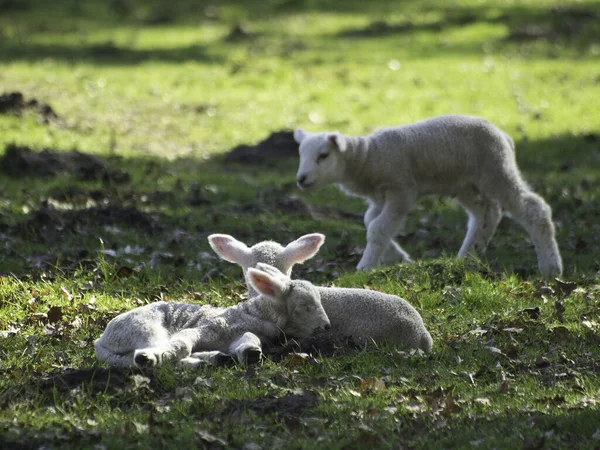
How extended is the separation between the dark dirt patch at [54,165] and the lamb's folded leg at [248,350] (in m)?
6.78

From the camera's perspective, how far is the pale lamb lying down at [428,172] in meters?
10.0

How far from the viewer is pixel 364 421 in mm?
5496

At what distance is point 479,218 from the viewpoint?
1046 cm

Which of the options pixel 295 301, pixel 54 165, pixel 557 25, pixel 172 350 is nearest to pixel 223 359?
pixel 172 350

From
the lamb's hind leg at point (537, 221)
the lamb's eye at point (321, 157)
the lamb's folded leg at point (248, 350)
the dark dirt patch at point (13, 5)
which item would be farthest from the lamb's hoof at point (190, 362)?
the dark dirt patch at point (13, 5)

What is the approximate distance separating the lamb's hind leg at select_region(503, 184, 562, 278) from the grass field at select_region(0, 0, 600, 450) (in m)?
0.21

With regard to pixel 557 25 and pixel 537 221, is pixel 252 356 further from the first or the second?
pixel 557 25

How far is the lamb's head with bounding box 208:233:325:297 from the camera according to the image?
23.0 ft

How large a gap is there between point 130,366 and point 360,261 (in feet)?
13.9

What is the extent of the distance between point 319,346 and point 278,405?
0.98 metres

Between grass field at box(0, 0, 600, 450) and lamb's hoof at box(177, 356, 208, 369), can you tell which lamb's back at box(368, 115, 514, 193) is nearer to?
grass field at box(0, 0, 600, 450)

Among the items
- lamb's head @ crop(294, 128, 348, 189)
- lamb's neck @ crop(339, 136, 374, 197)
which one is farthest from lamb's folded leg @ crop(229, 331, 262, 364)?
lamb's neck @ crop(339, 136, 374, 197)

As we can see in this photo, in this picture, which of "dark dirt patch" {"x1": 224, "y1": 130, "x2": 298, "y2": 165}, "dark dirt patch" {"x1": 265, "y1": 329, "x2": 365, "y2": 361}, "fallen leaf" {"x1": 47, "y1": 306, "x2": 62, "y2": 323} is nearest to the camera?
"dark dirt patch" {"x1": 265, "y1": 329, "x2": 365, "y2": 361}

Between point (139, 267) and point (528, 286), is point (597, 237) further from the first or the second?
point (139, 267)
